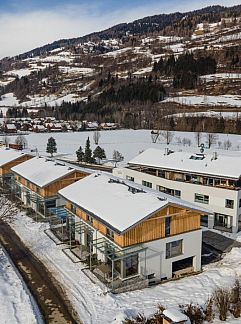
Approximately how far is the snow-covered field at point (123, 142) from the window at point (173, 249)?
5285 cm

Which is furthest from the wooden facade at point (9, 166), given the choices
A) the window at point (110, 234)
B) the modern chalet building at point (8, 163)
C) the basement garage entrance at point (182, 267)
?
the basement garage entrance at point (182, 267)

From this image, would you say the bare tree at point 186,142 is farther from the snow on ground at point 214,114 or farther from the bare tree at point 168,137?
the snow on ground at point 214,114

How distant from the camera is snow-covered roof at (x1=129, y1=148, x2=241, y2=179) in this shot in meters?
36.2

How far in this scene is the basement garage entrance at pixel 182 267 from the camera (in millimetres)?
26087

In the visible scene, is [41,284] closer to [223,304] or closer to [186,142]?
[223,304]

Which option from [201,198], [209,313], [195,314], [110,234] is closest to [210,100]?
[201,198]

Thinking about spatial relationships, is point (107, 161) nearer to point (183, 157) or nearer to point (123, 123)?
point (183, 157)

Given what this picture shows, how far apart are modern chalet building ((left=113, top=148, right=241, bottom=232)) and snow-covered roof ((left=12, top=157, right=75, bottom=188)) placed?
8500 mm

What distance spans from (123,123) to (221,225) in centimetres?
9210

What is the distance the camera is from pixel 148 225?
952 inches

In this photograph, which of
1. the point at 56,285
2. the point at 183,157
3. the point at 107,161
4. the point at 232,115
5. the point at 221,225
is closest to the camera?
the point at 56,285

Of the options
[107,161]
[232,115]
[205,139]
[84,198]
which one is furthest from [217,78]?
[84,198]

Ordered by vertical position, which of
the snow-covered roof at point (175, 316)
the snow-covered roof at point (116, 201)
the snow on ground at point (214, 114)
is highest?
the snow on ground at point (214, 114)

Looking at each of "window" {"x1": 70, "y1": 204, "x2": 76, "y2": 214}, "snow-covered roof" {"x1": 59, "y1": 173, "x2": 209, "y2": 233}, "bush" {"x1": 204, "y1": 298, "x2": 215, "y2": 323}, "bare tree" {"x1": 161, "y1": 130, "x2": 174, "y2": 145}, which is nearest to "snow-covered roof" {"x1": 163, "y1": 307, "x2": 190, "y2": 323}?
"bush" {"x1": 204, "y1": 298, "x2": 215, "y2": 323}
